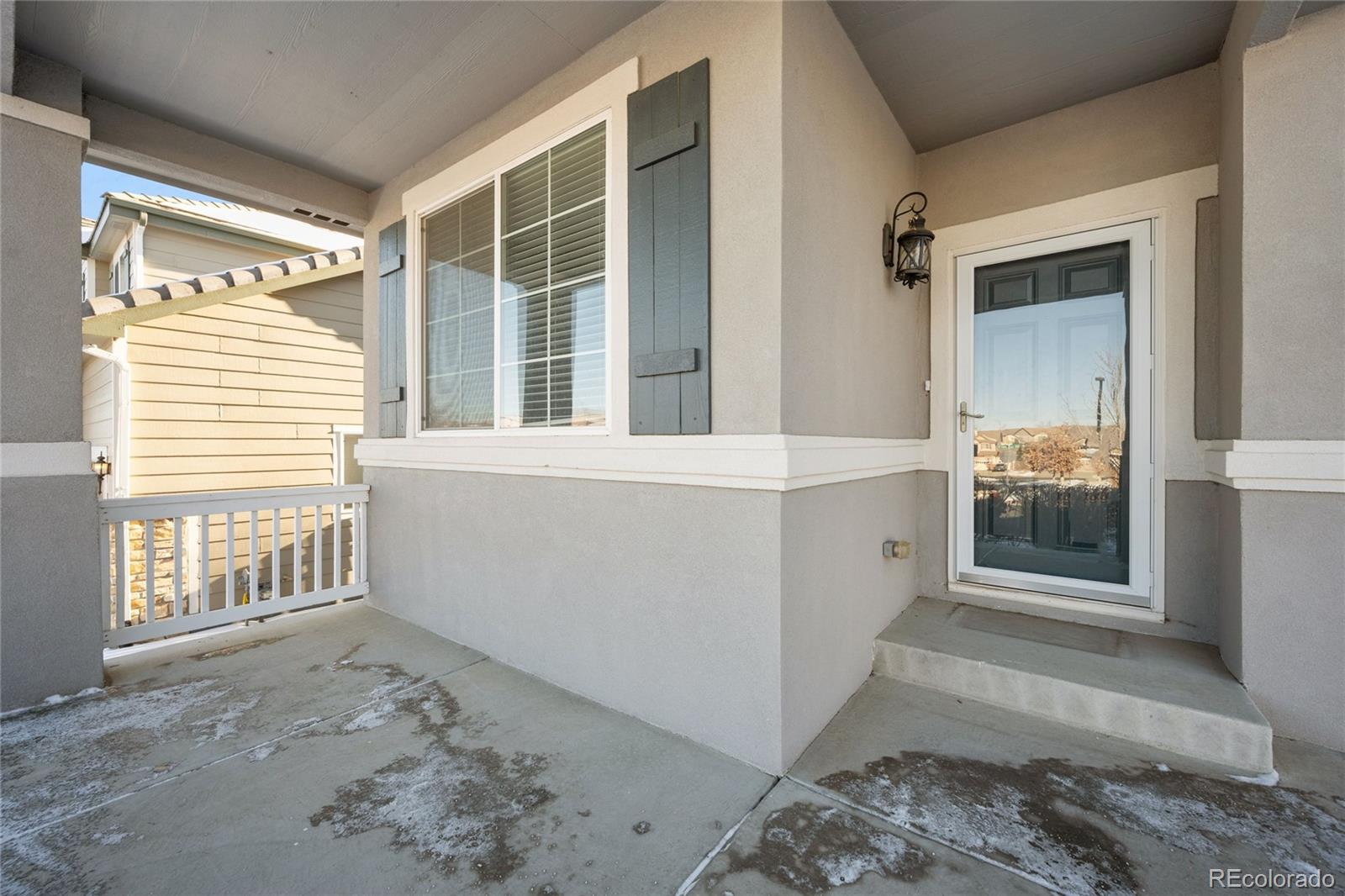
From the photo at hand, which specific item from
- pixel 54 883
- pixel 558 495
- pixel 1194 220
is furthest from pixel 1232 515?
pixel 54 883

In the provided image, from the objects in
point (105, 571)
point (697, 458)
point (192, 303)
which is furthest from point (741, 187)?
point (192, 303)

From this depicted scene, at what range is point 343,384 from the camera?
558 cm

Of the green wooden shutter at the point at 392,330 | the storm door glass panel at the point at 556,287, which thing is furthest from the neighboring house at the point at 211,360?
the storm door glass panel at the point at 556,287

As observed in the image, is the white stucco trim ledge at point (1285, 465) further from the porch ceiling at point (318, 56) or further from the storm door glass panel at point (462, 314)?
the storm door glass panel at point (462, 314)

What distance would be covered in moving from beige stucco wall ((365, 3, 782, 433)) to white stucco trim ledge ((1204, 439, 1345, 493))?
1.80 meters

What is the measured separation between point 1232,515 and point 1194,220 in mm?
1382

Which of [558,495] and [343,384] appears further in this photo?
[343,384]

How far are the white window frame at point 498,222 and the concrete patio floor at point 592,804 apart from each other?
1.31 meters

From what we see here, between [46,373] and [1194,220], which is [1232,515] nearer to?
[1194,220]

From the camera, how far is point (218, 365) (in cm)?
473

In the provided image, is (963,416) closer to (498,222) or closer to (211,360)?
(498,222)

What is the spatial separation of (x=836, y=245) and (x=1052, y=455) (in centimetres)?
176

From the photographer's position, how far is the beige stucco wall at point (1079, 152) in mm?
2531

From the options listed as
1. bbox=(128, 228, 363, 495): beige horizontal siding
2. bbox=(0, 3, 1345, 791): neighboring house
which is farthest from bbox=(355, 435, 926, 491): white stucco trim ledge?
bbox=(128, 228, 363, 495): beige horizontal siding
